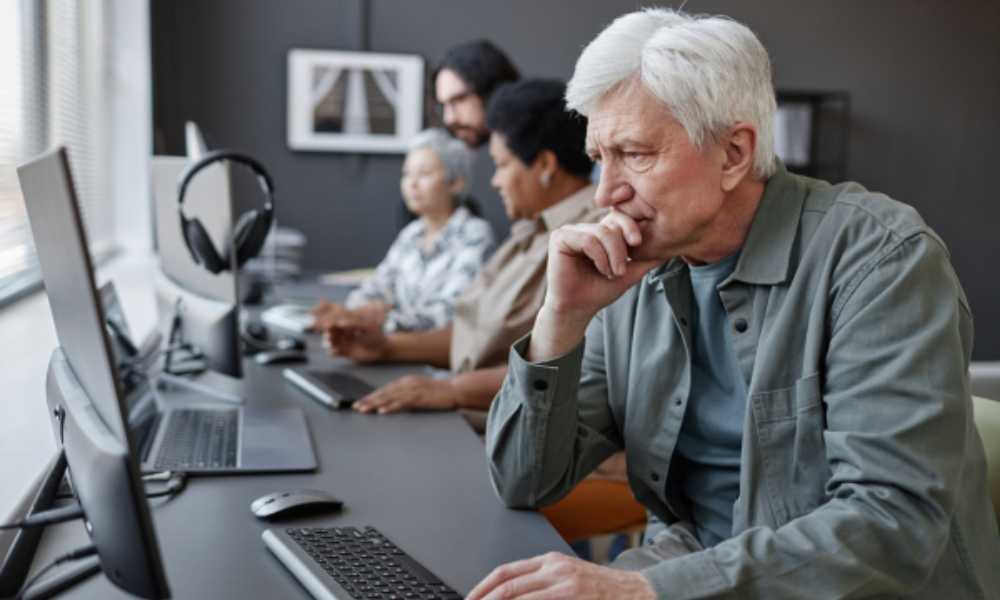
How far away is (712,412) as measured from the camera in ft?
4.51

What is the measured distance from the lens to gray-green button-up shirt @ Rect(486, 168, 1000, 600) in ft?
3.41

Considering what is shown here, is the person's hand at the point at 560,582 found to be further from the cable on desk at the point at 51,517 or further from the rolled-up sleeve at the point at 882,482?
the cable on desk at the point at 51,517

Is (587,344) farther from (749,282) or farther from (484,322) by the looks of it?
(484,322)

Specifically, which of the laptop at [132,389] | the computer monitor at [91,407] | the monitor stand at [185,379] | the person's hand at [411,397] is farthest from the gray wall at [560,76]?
the computer monitor at [91,407]

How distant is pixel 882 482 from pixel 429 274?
2.23 meters

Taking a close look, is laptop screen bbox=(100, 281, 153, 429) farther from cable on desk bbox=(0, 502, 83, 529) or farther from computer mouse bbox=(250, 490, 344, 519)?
cable on desk bbox=(0, 502, 83, 529)

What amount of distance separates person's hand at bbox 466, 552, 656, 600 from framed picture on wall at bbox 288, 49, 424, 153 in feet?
14.1

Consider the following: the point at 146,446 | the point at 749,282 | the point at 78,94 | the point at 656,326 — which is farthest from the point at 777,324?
the point at 78,94

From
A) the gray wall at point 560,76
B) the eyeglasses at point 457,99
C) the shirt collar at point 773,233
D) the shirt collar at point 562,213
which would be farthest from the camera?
the gray wall at point 560,76

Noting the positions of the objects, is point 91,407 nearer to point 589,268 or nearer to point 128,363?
point 589,268

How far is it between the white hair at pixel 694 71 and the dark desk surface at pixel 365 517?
0.57 meters

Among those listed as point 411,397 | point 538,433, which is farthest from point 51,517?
point 411,397

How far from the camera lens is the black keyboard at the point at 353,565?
41.7 inches

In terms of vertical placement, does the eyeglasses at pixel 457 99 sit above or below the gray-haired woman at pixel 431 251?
above
